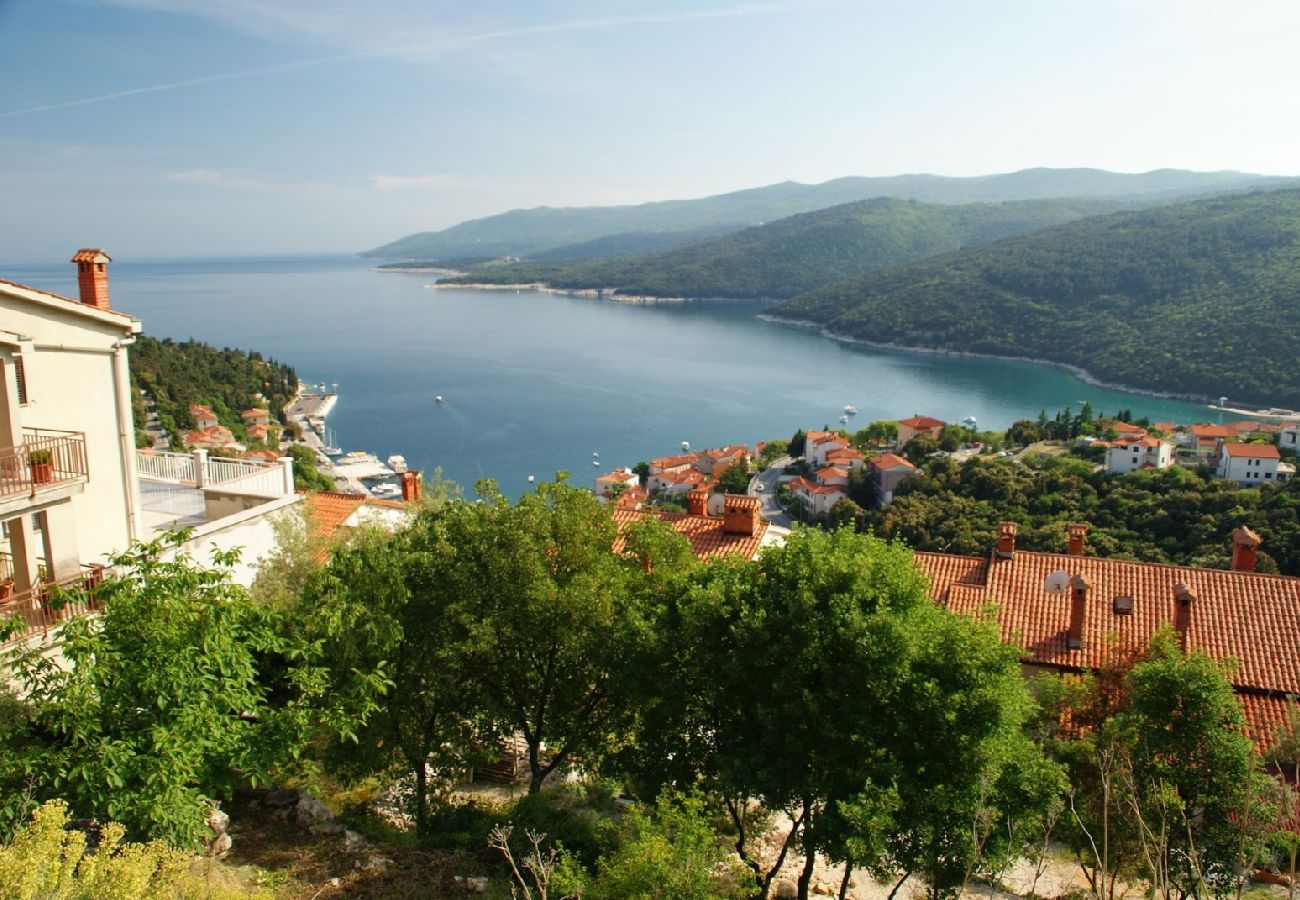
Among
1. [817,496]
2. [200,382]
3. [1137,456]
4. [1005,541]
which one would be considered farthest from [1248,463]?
[200,382]

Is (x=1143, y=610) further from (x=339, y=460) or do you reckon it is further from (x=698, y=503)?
(x=339, y=460)

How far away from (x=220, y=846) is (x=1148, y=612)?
12544 mm

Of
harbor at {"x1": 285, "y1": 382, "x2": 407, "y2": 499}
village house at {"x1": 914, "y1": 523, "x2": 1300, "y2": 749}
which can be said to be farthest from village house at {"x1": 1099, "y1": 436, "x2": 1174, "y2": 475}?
village house at {"x1": 914, "y1": 523, "x2": 1300, "y2": 749}

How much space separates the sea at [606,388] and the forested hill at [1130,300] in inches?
175

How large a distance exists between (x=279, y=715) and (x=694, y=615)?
3.45m

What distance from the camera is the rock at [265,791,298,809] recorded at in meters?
8.77

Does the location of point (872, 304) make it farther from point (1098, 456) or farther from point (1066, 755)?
point (1066, 755)

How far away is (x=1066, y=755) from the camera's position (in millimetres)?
8570

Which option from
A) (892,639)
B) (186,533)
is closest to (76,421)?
(186,533)

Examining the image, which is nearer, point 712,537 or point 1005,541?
point 712,537

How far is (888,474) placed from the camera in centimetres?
6269

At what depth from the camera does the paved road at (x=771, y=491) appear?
6193cm

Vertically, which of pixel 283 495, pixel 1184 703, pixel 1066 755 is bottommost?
pixel 1066 755

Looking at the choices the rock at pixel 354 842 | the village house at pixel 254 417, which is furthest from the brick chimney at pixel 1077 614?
the village house at pixel 254 417
